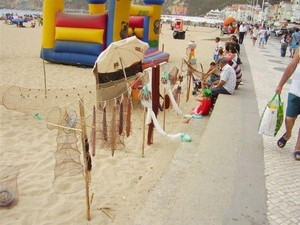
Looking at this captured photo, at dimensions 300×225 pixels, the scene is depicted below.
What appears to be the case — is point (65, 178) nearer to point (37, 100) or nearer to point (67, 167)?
point (67, 167)

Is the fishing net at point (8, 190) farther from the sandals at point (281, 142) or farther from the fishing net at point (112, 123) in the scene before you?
the sandals at point (281, 142)

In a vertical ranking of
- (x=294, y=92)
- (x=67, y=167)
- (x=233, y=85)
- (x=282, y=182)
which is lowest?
(x=67, y=167)

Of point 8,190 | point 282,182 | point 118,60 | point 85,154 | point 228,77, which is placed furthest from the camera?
point 228,77

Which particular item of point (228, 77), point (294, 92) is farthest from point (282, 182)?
point (228, 77)

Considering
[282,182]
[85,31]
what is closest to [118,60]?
[282,182]

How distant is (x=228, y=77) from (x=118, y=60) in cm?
221

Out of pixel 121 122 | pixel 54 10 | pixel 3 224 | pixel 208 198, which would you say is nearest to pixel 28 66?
pixel 54 10

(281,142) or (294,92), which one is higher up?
(294,92)

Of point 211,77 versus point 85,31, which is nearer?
point 211,77

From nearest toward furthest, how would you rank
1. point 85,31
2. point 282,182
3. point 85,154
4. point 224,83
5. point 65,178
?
point 85,154, point 282,182, point 65,178, point 224,83, point 85,31

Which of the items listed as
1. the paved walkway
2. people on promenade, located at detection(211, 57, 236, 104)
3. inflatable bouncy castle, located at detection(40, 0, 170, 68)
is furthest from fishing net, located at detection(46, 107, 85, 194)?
inflatable bouncy castle, located at detection(40, 0, 170, 68)

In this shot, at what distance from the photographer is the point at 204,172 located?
2982 mm

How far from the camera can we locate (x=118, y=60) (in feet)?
17.4

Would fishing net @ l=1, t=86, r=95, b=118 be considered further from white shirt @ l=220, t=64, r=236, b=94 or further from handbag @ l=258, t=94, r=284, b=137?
handbag @ l=258, t=94, r=284, b=137
